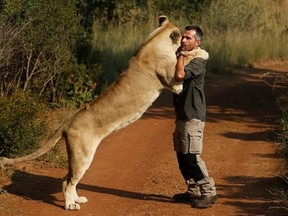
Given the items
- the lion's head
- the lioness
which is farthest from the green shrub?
the lion's head

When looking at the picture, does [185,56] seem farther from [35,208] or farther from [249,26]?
[249,26]

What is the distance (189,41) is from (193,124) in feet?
3.10

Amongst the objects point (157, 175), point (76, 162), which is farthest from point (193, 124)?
point (157, 175)

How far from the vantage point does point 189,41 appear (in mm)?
7664

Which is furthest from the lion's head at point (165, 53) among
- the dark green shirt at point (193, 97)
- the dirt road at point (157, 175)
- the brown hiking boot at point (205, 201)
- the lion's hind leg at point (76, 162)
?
the dirt road at point (157, 175)

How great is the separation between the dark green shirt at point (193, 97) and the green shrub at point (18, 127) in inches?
103

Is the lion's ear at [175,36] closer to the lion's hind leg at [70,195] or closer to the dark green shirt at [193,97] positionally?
the dark green shirt at [193,97]

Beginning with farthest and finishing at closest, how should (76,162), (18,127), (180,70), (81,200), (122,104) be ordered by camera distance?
(18,127)
(81,200)
(122,104)
(76,162)
(180,70)

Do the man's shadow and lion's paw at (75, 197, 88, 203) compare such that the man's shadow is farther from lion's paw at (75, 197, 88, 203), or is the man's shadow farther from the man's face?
the man's face

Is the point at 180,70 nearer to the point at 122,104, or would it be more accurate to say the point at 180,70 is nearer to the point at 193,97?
the point at 193,97

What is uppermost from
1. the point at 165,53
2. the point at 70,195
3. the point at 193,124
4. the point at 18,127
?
the point at 165,53

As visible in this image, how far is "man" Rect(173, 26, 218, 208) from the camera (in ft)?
25.2

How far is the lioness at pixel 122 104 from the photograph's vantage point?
764cm

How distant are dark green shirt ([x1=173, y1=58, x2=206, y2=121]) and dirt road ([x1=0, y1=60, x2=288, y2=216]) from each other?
1088 millimetres
